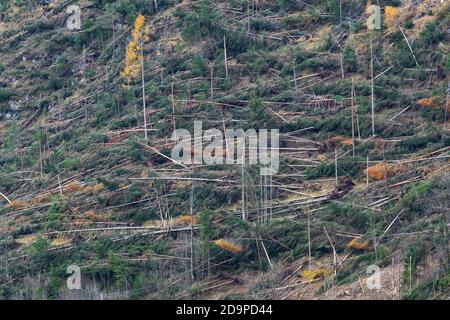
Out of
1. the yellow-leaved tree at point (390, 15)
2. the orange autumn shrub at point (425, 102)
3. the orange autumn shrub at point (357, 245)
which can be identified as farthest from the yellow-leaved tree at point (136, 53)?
the orange autumn shrub at point (357, 245)

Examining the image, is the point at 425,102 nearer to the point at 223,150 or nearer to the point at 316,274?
the point at 223,150

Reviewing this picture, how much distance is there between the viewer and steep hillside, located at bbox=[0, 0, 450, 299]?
3884cm

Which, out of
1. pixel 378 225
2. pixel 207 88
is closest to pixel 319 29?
pixel 207 88

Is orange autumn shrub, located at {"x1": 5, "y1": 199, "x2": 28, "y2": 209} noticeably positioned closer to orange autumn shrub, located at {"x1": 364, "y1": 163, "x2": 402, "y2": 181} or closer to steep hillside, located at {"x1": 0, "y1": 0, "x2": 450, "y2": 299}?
steep hillside, located at {"x1": 0, "y1": 0, "x2": 450, "y2": 299}

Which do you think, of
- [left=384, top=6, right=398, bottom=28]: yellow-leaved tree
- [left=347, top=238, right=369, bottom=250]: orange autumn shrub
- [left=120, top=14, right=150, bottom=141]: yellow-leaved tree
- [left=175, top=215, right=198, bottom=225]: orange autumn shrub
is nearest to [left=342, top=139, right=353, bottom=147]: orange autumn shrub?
[left=347, top=238, right=369, bottom=250]: orange autumn shrub

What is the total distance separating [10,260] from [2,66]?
1192cm

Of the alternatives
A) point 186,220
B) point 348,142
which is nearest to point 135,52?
point 348,142

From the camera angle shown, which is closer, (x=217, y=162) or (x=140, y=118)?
(x=217, y=162)

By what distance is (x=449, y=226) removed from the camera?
38.4 meters

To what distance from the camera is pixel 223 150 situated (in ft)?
144

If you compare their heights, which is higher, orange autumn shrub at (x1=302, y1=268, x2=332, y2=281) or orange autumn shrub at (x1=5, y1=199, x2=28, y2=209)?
orange autumn shrub at (x1=5, y1=199, x2=28, y2=209)

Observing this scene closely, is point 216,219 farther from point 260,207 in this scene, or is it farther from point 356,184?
point 356,184

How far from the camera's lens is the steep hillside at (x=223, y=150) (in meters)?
38.8

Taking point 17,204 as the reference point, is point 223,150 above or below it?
above
